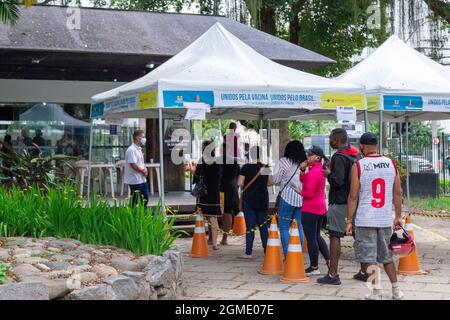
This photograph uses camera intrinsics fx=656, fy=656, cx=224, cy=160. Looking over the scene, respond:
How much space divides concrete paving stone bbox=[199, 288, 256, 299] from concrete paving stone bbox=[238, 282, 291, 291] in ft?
0.62

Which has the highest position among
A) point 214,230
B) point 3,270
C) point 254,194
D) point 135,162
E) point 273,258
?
point 135,162

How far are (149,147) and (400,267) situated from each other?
31.8 ft

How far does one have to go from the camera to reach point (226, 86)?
357 inches

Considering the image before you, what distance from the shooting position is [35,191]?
30.0 ft

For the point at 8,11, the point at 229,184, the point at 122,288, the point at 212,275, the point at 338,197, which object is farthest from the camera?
the point at 8,11

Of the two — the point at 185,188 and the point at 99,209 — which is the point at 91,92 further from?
the point at 99,209

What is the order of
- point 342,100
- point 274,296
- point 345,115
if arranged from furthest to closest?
1. point 342,100
2. point 345,115
3. point 274,296

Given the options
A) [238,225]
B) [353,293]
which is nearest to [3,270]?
[353,293]

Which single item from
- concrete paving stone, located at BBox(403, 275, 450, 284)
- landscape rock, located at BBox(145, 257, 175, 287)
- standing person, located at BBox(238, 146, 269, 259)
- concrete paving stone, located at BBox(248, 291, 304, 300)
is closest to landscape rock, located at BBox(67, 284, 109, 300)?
landscape rock, located at BBox(145, 257, 175, 287)

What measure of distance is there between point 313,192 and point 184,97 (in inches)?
88.8

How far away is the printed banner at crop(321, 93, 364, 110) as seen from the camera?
946 centimetres

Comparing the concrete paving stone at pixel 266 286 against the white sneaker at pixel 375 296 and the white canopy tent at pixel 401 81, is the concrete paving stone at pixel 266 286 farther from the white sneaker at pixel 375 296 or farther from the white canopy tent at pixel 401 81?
the white canopy tent at pixel 401 81

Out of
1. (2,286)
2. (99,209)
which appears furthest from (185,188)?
(2,286)

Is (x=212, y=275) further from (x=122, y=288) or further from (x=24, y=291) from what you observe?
(x=24, y=291)
